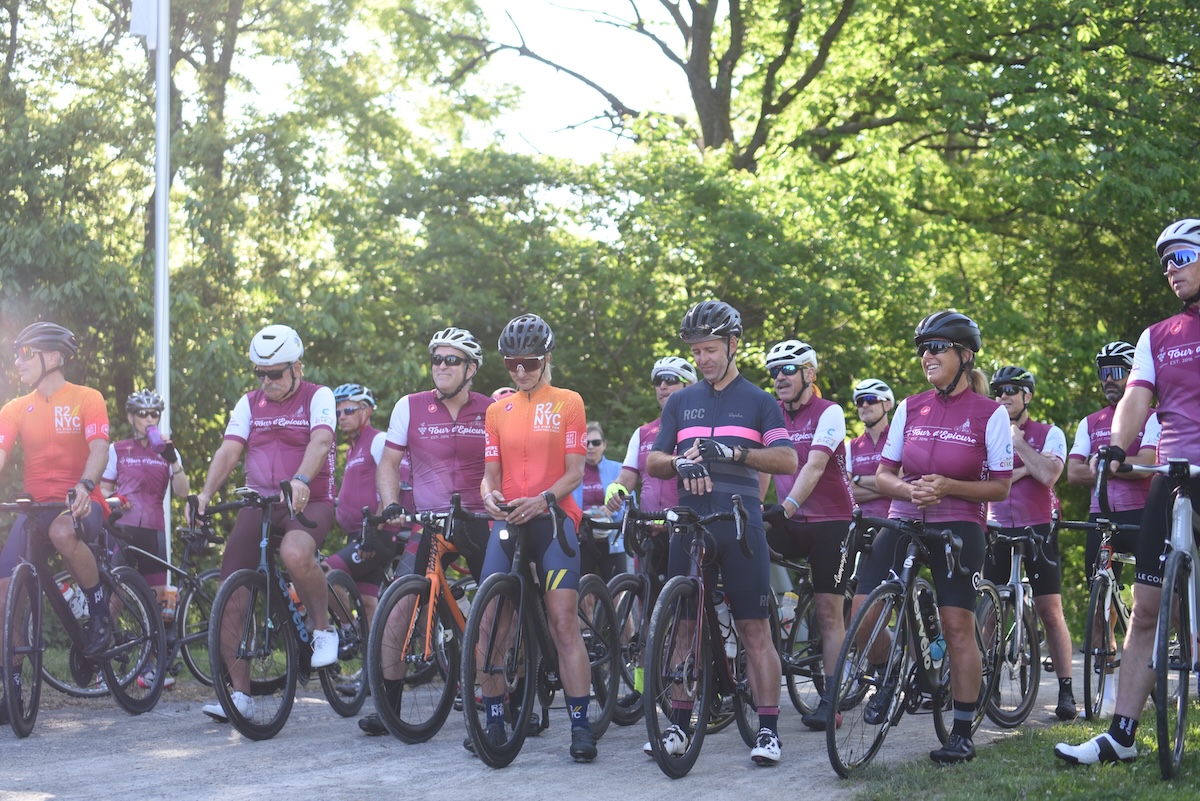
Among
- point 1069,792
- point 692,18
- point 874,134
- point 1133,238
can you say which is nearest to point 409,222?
point 874,134

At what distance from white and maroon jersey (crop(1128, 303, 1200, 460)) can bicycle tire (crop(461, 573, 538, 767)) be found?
3.19m

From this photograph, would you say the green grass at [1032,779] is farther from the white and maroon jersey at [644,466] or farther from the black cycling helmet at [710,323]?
the white and maroon jersey at [644,466]

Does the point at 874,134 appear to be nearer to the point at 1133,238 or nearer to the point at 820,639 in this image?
the point at 1133,238

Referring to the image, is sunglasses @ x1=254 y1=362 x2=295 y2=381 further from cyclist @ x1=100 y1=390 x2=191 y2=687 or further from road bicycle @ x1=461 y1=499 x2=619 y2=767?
cyclist @ x1=100 y1=390 x2=191 y2=687

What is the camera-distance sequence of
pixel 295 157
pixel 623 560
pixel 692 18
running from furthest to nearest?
pixel 692 18 → pixel 295 157 → pixel 623 560

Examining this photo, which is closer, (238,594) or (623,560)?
(238,594)

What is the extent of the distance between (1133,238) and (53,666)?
59.3 ft

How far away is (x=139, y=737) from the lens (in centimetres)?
823

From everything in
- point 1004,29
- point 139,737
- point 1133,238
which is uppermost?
point 1004,29

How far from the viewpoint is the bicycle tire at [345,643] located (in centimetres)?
895

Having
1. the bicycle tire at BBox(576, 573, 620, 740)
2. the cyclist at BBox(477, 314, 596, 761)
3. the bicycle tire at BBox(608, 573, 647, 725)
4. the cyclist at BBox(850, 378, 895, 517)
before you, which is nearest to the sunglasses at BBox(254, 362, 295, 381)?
the cyclist at BBox(477, 314, 596, 761)

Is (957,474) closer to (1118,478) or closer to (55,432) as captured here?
(1118,478)

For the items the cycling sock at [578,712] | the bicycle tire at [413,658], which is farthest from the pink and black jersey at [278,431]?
the cycling sock at [578,712]

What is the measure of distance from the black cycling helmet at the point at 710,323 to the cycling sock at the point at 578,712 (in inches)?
76.7
